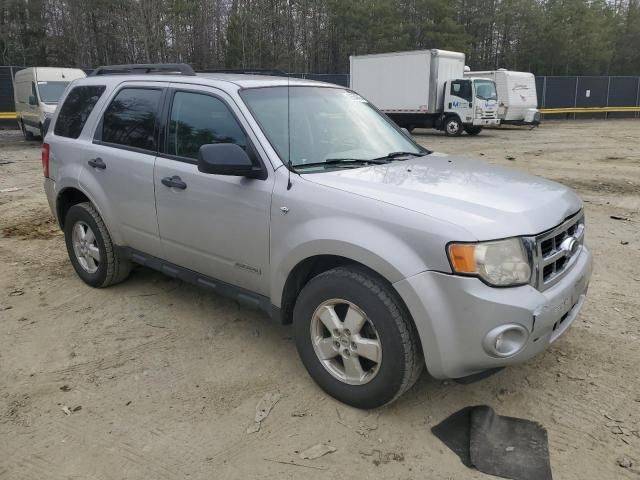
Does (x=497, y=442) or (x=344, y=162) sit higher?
(x=344, y=162)

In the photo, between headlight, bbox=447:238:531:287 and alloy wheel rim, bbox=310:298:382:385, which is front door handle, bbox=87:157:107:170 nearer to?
alloy wheel rim, bbox=310:298:382:385

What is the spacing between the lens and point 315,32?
1676 inches

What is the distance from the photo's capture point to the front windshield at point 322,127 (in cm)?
353

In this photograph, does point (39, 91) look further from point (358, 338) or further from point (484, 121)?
point (358, 338)

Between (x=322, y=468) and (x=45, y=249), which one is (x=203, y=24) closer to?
(x=45, y=249)

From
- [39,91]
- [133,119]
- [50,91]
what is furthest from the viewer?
[50,91]

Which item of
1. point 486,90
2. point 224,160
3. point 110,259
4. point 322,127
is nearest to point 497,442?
point 224,160

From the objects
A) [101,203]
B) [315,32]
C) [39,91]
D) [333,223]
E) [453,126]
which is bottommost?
[453,126]

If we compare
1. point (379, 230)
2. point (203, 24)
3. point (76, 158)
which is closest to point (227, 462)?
point (379, 230)

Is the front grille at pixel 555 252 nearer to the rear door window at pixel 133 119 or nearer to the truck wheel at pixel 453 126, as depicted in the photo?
the rear door window at pixel 133 119

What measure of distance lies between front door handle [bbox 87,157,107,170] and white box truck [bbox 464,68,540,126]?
22.0 meters

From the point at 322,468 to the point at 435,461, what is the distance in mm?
558

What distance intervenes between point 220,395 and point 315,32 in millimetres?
42713

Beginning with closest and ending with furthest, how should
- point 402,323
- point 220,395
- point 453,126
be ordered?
point 402,323 → point 220,395 → point 453,126
